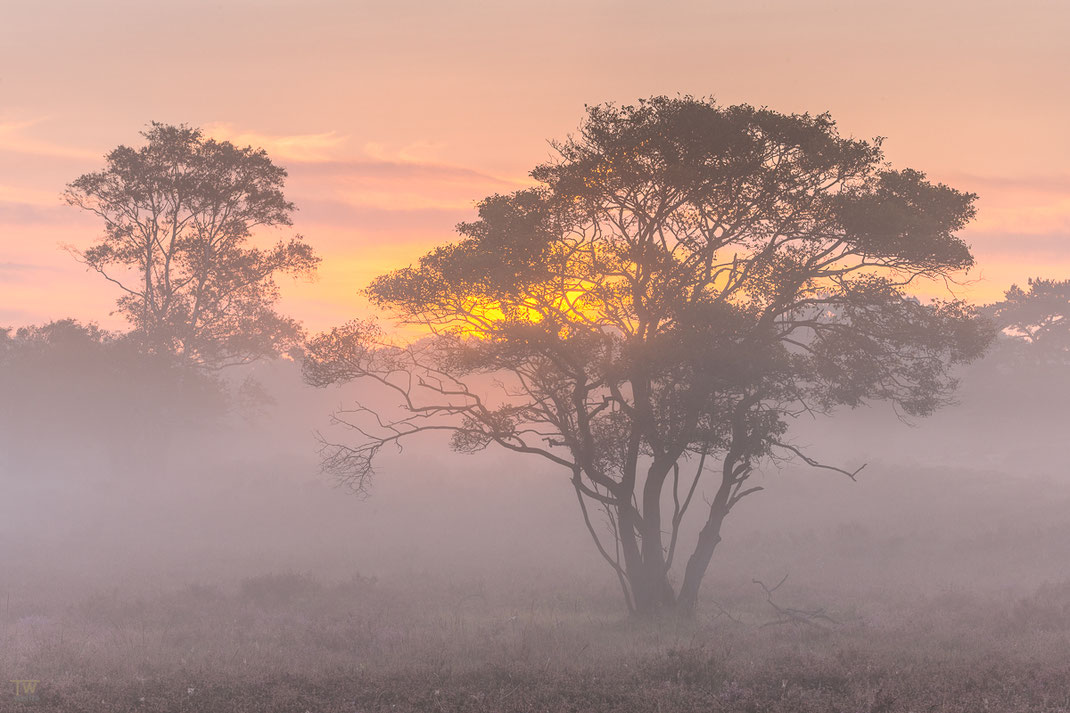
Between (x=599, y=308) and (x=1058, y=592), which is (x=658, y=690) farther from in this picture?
(x=1058, y=592)

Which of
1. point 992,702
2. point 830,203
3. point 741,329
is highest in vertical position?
point 830,203

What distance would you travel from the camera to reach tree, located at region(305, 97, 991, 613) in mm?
20984

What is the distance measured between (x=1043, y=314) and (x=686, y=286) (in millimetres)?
71795

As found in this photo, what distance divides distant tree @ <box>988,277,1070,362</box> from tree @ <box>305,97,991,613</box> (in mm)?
65182

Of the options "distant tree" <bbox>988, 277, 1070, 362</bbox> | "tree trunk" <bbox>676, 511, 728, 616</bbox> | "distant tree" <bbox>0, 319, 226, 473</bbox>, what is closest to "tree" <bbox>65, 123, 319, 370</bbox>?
"distant tree" <bbox>0, 319, 226, 473</bbox>

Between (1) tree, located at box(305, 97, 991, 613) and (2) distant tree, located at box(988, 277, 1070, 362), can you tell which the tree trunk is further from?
(2) distant tree, located at box(988, 277, 1070, 362)

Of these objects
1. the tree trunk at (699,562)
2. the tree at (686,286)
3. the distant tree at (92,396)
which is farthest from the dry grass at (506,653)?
Answer: the distant tree at (92,396)

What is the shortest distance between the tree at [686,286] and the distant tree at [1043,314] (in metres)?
65.2

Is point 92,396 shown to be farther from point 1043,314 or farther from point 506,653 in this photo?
point 1043,314

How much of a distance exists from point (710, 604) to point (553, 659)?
35.7 ft

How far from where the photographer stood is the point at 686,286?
69.9 feet

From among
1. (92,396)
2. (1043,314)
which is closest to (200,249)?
(92,396)

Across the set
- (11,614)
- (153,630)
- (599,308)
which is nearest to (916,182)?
(599,308)

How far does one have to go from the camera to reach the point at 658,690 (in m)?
11.9
